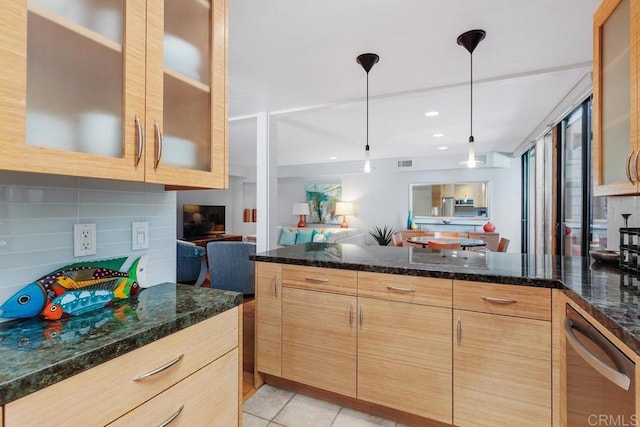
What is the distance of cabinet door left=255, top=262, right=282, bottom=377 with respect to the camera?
197cm

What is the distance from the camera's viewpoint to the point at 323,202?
748 cm

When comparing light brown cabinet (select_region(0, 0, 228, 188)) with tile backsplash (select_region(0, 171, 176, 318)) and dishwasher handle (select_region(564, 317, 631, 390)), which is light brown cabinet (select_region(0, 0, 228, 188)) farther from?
dishwasher handle (select_region(564, 317, 631, 390))

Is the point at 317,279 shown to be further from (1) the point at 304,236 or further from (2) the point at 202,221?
(2) the point at 202,221

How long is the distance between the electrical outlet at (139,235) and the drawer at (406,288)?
3.58 ft

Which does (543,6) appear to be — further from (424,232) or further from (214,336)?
(424,232)

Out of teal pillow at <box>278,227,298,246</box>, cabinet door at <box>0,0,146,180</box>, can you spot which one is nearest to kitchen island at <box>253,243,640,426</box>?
cabinet door at <box>0,0,146,180</box>

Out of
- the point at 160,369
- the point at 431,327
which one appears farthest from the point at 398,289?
the point at 160,369

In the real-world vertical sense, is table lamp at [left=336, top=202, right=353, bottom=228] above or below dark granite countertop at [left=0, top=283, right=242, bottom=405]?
above

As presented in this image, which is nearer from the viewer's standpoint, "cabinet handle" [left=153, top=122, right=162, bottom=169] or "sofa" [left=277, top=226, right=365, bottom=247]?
"cabinet handle" [left=153, top=122, right=162, bottom=169]

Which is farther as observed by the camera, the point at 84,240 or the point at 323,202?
the point at 323,202

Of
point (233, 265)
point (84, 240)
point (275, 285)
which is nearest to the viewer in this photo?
point (84, 240)

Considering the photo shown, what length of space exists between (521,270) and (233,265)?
129 inches

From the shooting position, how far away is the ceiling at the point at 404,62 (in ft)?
5.93

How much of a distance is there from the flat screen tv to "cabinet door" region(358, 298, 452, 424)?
5.49 meters
